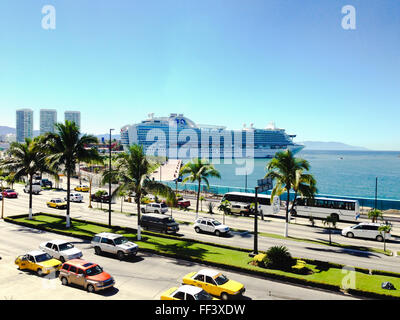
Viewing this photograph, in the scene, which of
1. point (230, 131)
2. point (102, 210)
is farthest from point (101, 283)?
point (230, 131)

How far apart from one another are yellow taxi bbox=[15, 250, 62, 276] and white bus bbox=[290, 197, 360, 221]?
93.1ft

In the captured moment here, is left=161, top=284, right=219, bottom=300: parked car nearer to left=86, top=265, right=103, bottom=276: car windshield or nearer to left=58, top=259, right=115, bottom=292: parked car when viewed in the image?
left=58, top=259, right=115, bottom=292: parked car

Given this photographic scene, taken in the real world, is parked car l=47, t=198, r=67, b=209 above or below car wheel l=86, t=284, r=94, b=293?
below

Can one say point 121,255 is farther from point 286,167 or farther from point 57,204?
point 57,204

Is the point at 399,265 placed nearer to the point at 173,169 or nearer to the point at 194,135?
the point at 173,169

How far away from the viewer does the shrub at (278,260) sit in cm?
1781

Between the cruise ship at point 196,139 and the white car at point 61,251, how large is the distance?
119 meters

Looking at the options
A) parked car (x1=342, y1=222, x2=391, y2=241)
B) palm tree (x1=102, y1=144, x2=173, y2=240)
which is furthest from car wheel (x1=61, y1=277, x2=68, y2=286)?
parked car (x1=342, y1=222, x2=391, y2=241)

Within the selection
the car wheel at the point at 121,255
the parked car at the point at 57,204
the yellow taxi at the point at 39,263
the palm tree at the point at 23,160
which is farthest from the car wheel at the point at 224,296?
the parked car at the point at 57,204

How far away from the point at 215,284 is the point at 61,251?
1063cm

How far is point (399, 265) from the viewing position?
20.2 m

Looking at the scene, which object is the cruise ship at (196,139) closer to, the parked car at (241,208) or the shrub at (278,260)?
the parked car at (241,208)

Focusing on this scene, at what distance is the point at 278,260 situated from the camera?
18.0 m

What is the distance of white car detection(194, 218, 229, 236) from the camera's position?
27.4 m
